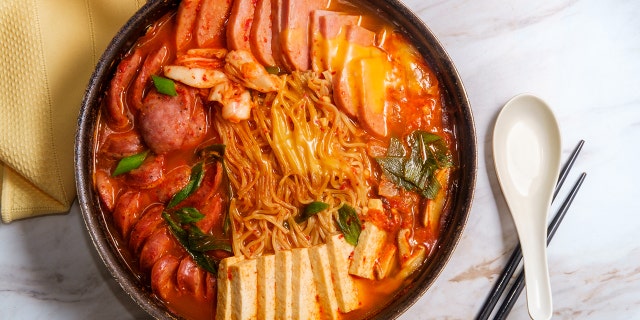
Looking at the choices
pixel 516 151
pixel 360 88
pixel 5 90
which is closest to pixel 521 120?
pixel 516 151

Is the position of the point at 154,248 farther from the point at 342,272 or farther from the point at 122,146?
the point at 342,272

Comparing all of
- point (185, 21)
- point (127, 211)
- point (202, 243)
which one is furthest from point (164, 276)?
point (185, 21)

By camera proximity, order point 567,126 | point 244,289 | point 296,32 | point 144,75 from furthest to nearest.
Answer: point 567,126 → point 296,32 → point 144,75 → point 244,289

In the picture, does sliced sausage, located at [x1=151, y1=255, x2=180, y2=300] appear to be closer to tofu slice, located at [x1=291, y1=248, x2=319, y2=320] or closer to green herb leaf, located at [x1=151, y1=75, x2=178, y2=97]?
tofu slice, located at [x1=291, y1=248, x2=319, y2=320]

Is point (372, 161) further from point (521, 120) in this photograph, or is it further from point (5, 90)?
point (5, 90)

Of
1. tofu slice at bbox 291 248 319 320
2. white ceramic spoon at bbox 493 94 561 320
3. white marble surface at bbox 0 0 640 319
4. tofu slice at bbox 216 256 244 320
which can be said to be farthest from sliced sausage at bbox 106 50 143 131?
white ceramic spoon at bbox 493 94 561 320

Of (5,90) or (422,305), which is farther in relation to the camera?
(422,305)
